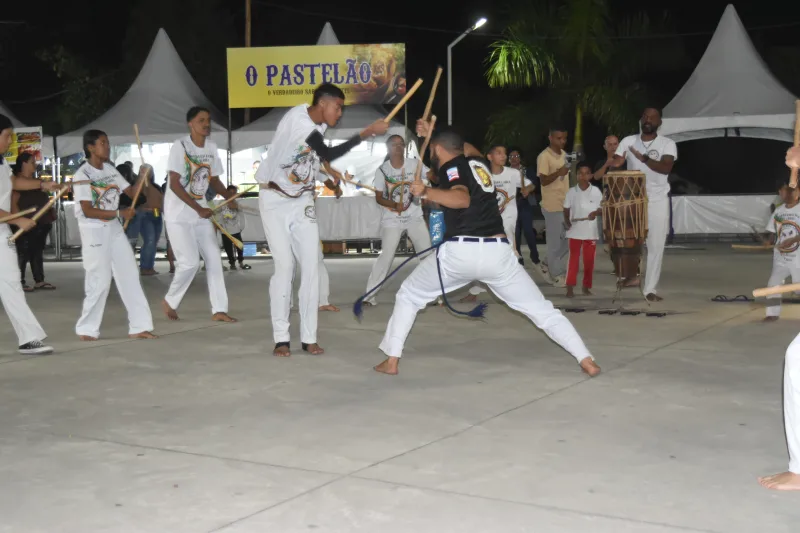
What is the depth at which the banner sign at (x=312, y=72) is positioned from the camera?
73.0 feet

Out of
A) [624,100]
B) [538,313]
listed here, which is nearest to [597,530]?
[538,313]

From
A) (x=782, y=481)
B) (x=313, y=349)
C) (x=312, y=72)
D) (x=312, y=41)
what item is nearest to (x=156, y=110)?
(x=312, y=72)

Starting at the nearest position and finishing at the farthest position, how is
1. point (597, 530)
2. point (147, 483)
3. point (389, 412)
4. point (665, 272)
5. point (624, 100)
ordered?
point (597, 530)
point (147, 483)
point (389, 412)
point (665, 272)
point (624, 100)

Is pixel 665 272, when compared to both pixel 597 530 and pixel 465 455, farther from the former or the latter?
pixel 597 530

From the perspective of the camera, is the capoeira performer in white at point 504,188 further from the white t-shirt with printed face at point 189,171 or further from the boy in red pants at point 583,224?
the white t-shirt with printed face at point 189,171

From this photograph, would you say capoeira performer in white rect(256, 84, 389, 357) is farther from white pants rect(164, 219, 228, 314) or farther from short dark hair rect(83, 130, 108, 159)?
white pants rect(164, 219, 228, 314)

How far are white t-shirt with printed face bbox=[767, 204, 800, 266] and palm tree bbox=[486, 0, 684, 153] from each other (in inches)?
634

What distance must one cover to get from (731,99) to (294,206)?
16.6 m

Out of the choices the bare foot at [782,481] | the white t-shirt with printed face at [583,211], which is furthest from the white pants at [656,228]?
the bare foot at [782,481]

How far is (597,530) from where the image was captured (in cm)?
437

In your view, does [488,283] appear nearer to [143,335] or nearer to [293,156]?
[293,156]

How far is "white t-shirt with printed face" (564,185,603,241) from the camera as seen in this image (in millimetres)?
13250

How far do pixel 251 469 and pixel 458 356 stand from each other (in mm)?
3586

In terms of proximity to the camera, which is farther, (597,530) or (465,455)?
(465,455)
